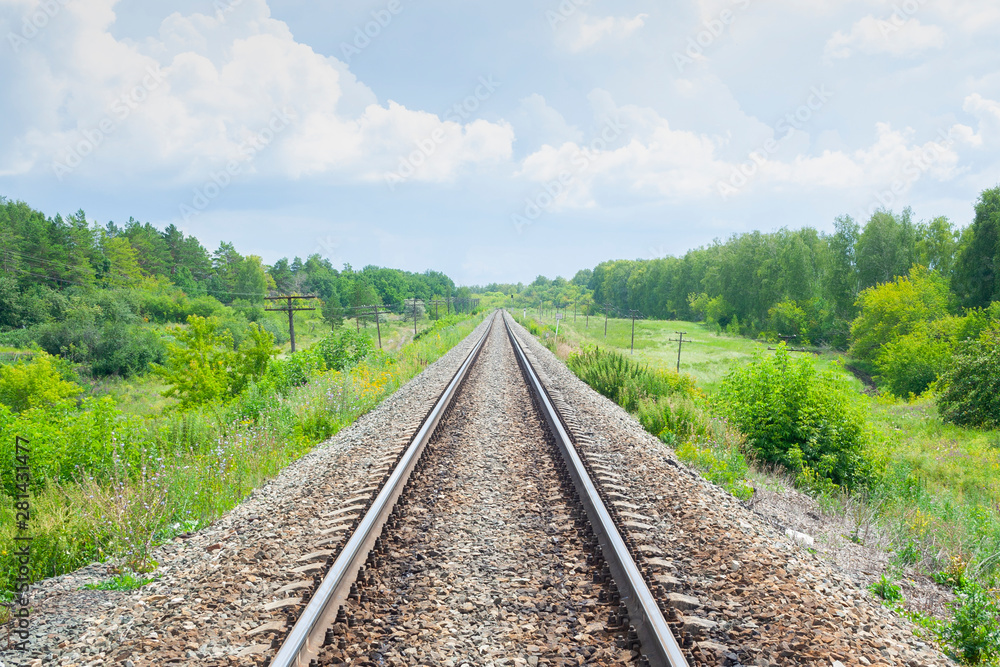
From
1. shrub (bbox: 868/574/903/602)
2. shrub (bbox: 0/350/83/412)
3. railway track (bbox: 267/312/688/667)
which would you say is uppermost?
railway track (bbox: 267/312/688/667)

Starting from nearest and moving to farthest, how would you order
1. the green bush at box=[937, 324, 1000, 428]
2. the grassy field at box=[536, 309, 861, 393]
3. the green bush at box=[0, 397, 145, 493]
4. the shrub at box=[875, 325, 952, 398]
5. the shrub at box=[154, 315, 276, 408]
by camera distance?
the green bush at box=[0, 397, 145, 493]
the shrub at box=[154, 315, 276, 408]
the green bush at box=[937, 324, 1000, 428]
the shrub at box=[875, 325, 952, 398]
the grassy field at box=[536, 309, 861, 393]

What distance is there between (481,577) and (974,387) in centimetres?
2555

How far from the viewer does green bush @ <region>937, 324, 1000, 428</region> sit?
61.8 feet

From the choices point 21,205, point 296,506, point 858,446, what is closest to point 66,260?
point 21,205

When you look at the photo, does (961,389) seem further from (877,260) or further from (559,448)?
(877,260)

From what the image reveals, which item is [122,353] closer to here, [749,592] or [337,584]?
[337,584]

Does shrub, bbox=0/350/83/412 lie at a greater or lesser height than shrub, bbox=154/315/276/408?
lesser

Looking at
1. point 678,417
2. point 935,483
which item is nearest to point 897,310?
point 935,483

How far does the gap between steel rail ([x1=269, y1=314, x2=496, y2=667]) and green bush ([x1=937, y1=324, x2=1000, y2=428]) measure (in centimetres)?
2421

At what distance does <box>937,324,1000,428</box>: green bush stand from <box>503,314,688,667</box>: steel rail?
22447mm

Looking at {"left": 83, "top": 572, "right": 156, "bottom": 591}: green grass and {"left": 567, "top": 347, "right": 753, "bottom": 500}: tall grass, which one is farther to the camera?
{"left": 567, "top": 347, "right": 753, "bottom": 500}: tall grass

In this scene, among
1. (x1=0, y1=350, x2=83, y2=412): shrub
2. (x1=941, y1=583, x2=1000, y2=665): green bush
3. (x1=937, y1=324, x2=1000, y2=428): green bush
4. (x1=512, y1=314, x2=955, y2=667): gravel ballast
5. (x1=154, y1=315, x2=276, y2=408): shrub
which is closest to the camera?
(x1=512, y1=314, x2=955, y2=667): gravel ballast

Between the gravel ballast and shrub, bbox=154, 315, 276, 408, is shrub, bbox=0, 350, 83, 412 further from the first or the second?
the gravel ballast

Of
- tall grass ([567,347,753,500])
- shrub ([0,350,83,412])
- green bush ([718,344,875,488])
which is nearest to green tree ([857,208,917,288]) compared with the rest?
tall grass ([567,347,753,500])
